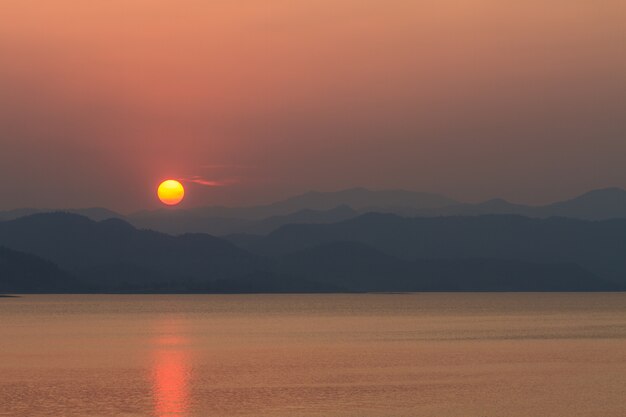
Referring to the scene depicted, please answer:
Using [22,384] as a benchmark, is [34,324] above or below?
above

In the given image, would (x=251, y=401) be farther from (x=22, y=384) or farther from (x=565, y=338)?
(x=565, y=338)

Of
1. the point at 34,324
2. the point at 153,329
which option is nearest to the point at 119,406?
the point at 153,329

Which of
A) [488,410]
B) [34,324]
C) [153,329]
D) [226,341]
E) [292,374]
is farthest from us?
[34,324]

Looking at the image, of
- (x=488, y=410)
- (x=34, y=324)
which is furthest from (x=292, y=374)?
(x=34, y=324)

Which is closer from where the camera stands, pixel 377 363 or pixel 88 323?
pixel 377 363

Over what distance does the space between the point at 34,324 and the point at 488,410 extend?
132 metres

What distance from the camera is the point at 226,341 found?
134625 millimetres

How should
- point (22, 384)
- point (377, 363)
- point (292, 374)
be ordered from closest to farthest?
point (22, 384)
point (292, 374)
point (377, 363)

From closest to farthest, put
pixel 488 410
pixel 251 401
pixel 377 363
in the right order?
pixel 488 410
pixel 251 401
pixel 377 363

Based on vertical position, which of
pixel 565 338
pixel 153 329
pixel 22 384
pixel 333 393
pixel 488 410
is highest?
pixel 153 329

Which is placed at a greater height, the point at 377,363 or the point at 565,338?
the point at 565,338

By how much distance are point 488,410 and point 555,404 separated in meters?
5.31

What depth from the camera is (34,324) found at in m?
183

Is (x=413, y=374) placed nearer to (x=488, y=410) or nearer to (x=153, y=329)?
(x=488, y=410)
